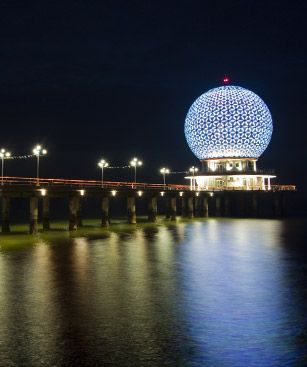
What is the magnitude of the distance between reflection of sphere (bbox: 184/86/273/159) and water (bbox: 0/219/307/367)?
53.6 metres

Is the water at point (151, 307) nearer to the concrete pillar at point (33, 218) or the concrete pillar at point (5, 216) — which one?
the concrete pillar at point (33, 218)

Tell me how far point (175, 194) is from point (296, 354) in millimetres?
53732

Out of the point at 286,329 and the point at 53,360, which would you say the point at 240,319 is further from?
the point at 53,360

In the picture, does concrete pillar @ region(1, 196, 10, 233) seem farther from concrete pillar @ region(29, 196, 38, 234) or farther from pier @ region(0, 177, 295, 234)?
concrete pillar @ region(29, 196, 38, 234)

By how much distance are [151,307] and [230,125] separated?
69.8m

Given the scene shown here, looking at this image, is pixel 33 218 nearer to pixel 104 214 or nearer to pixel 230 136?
pixel 104 214

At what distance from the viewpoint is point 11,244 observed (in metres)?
35.3

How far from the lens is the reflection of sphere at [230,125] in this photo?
84.7 metres

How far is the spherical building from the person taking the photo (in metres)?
84.9

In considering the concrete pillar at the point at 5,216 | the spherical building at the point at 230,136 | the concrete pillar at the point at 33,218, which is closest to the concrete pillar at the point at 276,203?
the spherical building at the point at 230,136

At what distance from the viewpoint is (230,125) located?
8438cm

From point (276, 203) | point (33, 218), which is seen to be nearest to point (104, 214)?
point (33, 218)

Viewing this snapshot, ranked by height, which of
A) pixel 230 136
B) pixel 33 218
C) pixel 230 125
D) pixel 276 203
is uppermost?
pixel 230 125

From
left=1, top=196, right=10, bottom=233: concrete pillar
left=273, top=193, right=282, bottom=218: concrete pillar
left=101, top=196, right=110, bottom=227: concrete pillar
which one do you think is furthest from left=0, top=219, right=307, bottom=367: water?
left=273, top=193, right=282, bottom=218: concrete pillar
